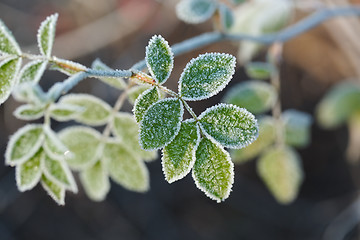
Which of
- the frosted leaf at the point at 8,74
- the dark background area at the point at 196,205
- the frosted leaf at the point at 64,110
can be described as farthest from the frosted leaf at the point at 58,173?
the dark background area at the point at 196,205

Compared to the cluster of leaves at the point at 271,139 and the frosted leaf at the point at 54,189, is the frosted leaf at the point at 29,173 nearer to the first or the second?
the frosted leaf at the point at 54,189

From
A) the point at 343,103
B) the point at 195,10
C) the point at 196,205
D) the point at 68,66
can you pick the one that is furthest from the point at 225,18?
the point at 196,205

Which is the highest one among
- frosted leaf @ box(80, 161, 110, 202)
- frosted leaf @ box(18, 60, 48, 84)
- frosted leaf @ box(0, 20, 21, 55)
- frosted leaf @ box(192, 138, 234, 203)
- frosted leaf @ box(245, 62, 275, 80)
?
frosted leaf @ box(0, 20, 21, 55)

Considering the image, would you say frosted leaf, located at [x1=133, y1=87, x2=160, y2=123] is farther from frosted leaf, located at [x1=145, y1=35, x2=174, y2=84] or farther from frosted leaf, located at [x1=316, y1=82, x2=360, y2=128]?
frosted leaf, located at [x1=316, y1=82, x2=360, y2=128]

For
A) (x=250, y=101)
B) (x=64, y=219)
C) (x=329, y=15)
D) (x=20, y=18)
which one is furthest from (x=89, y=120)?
(x=20, y=18)

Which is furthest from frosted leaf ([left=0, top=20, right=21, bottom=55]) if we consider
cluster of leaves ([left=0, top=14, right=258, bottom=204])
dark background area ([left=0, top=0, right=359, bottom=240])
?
dark background area ([left=0, top=0, right=359, bottom=240])

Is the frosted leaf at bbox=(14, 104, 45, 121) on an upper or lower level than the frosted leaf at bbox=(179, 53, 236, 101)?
upper
